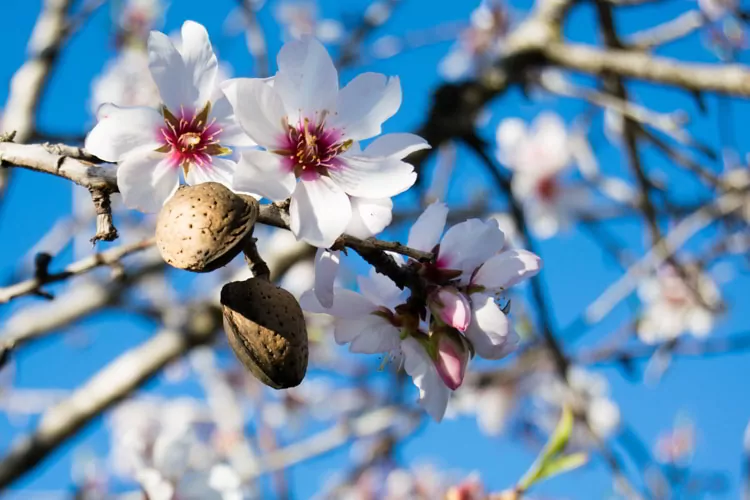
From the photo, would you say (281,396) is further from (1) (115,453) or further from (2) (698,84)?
(2) (698,84)

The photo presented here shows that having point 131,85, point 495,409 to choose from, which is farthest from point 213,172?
point 495,409

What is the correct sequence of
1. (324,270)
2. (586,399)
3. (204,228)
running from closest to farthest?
(204,228), (324,270), (586,399)

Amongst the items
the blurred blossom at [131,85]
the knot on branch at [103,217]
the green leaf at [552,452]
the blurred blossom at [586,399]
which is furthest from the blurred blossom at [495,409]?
the knot on branch at [103,217]

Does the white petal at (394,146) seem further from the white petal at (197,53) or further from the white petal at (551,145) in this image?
the white petal at (551,145)

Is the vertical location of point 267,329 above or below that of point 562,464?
above

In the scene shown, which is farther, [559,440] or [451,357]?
[559,440]

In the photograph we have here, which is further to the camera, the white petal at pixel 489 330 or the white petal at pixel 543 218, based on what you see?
the white petal at pixel 543 218

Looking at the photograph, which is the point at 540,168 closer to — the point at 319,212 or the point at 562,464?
the point at 562,464
